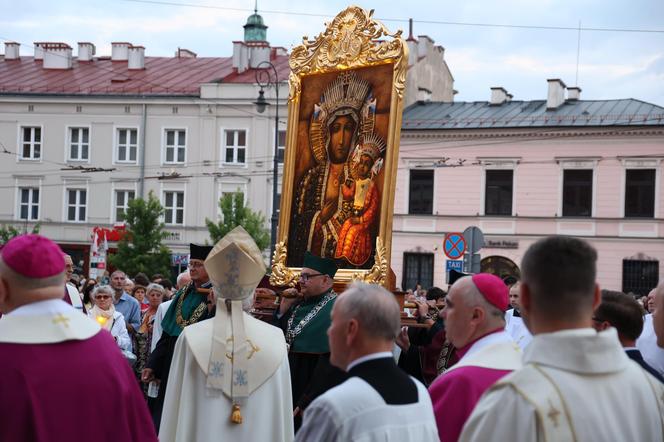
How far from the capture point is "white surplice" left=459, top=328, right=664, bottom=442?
11.2 feet

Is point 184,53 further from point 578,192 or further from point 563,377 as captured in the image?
point 563,377

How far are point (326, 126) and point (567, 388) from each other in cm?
943

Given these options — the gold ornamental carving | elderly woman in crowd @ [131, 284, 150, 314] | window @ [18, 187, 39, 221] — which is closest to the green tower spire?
window @ [18, 187, 39, 221]

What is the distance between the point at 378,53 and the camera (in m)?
12.2

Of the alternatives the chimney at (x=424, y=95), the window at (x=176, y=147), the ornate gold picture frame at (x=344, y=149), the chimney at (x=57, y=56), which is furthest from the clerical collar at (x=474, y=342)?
the chimney at (x=57, y=56)

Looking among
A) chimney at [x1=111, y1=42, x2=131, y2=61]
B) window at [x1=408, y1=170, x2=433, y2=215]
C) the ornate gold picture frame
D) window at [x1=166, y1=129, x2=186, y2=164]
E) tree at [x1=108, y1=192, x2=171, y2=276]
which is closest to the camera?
the ornate gold picture frame

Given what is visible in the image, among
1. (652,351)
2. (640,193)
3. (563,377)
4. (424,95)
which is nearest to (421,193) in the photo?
(424,95)

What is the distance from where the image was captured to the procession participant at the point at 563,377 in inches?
135

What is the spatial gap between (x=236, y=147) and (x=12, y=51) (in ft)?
49.6

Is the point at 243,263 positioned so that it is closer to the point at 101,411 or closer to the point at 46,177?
the point at 101,411

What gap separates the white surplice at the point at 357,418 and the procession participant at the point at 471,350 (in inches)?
28.3

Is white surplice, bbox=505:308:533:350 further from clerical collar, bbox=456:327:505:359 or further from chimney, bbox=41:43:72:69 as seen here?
chimney, bbox=41:43:72:69

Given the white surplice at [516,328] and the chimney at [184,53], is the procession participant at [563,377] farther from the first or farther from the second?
the chimney at [184,53]

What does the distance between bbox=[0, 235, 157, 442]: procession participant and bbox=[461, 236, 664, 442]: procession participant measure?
6.32 ft
